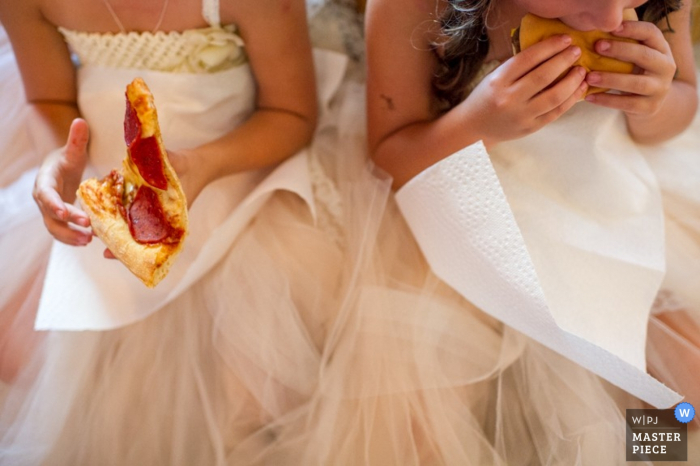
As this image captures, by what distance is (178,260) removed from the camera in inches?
31.7

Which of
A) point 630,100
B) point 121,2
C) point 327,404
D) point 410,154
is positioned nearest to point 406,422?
point 327,404

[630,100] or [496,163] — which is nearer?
[630,100]

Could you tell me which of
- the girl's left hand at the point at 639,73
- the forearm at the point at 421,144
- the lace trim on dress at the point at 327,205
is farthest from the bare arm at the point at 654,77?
the lace trim on dress at the point at 327,205

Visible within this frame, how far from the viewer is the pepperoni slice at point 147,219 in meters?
0.56

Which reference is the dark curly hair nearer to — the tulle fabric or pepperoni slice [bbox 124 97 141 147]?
the tulle fabric

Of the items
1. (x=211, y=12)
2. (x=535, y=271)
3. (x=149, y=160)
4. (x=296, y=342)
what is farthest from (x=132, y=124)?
(x=535, y=271)

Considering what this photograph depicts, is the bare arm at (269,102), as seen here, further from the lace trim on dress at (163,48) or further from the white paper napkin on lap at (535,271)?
the white paper napkin on lap at (535,271)

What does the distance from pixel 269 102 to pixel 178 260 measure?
29cm

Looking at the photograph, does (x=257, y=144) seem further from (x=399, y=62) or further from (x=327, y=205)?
(x=399, y=62)

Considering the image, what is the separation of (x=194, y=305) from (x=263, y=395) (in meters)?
0.18

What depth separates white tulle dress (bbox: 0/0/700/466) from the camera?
737 mm

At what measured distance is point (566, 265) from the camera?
778mm

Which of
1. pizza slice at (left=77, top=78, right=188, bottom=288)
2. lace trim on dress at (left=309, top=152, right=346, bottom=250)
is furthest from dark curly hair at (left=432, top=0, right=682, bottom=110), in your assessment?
pizza slice at (left=77, top=78, right=188, bottom=288)

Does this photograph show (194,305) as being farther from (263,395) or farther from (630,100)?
(630,100)
